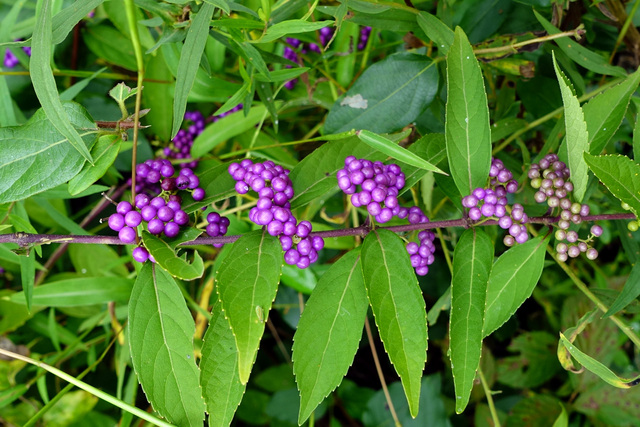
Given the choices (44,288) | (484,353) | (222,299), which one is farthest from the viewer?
(484,353)

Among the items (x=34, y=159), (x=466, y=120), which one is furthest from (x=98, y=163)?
(x=466, y=120)

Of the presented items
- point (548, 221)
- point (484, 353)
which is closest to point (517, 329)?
point (484, 353)

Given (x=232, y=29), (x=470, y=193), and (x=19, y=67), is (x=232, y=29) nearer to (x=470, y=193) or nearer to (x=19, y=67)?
(x=470, y=193)

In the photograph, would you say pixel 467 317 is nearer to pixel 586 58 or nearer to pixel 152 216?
pixel 152 216

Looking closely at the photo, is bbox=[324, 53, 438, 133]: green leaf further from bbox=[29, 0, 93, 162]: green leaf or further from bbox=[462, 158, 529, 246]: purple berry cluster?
bbox=[29, 0, 93, 162]: green leaf

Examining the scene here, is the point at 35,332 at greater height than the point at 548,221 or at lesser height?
lesser

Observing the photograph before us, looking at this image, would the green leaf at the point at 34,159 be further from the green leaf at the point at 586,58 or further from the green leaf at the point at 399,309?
the green leaf at the point at 586,58
